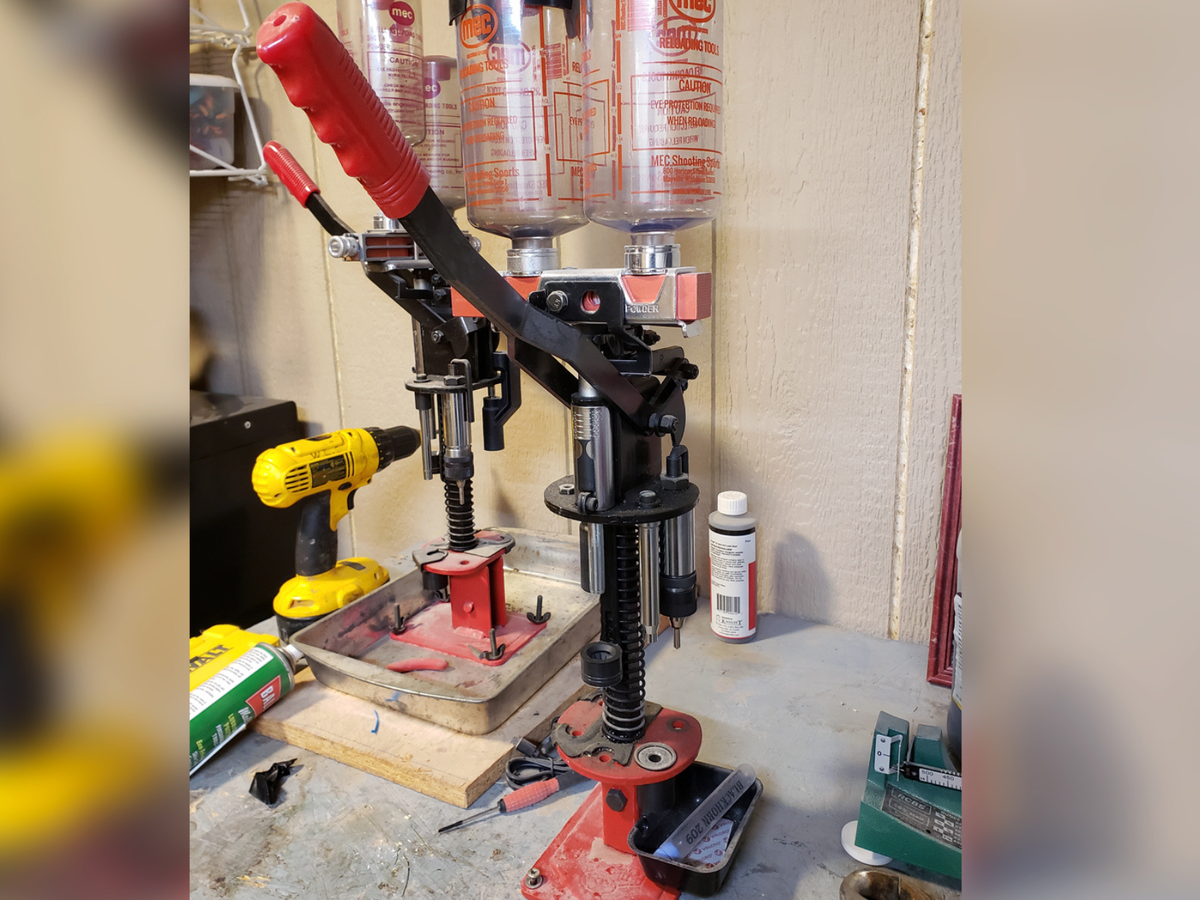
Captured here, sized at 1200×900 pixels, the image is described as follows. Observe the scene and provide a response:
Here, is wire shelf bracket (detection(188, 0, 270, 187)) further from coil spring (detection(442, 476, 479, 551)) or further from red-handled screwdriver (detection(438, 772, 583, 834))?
red-handled screwdriver (detection(438, 772, 583, 834))

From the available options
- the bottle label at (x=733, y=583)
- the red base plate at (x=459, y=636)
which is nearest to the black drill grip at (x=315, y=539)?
the red base plate at (x=459, y=636)

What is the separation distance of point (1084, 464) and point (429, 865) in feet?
2.10

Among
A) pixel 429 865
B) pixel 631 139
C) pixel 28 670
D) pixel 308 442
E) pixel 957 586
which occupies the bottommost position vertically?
pixel 429 865

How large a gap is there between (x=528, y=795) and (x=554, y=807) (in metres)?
0.02

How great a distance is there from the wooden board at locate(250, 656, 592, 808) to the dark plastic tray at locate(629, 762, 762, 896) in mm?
171

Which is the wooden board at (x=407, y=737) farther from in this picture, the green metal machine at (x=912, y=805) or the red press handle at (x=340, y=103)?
the red press handle at (x=340, y=103)

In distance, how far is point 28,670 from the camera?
72 millimetres

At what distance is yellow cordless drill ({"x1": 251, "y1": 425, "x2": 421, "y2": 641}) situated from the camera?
3.08 ft

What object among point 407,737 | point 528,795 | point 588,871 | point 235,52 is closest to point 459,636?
point 407,737

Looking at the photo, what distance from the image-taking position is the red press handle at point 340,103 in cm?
27

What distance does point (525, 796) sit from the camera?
0.68m

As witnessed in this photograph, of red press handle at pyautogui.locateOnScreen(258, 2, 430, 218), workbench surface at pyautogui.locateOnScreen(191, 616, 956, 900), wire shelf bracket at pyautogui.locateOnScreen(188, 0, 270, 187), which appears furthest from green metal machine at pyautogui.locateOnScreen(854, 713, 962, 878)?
wire shelf bracket at pyautogui.locateOnScreen(188, 0, 270, 187)

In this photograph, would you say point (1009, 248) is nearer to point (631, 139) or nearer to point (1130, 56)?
point (1130, 56)

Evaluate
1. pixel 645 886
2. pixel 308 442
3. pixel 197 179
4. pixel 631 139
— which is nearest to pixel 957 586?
pixel 645 886
